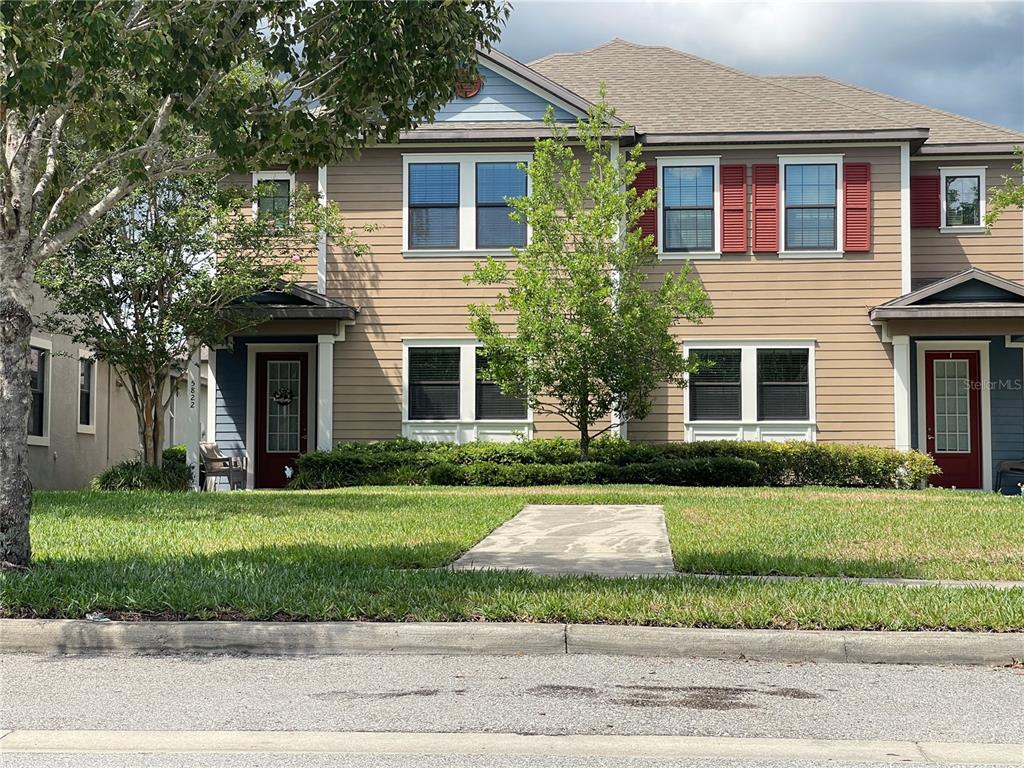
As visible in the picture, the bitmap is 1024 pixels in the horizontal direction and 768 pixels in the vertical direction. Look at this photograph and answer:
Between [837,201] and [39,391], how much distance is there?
1661 centimetres

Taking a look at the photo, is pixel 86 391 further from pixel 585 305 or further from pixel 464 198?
pixel 585 305

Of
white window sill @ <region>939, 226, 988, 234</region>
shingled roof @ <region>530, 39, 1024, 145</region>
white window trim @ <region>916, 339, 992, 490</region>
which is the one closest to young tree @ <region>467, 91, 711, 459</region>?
shingled roof @ <region>530, 39, 1024, 145</region>

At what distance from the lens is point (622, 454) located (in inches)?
773

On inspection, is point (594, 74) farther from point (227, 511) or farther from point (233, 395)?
point (227, 511)

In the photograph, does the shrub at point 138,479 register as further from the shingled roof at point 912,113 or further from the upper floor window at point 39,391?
the shingled roof at point 912,113

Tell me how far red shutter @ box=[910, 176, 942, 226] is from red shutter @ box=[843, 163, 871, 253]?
130 cm

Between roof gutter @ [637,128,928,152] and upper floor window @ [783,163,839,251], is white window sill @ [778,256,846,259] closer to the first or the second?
upper floor window @ [783,163,839,251]

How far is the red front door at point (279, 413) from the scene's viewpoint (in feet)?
71.5

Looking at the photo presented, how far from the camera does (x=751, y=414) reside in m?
21.0

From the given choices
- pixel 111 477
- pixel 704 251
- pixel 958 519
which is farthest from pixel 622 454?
pixel 111 477

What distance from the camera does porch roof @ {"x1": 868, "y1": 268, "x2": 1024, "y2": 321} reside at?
1988cm

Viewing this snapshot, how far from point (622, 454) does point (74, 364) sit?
12.9m

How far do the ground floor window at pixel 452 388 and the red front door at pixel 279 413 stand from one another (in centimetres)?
233

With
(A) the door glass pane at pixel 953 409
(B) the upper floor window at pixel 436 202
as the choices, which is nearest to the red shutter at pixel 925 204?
(A) the door glass pane at pixel 953 409
